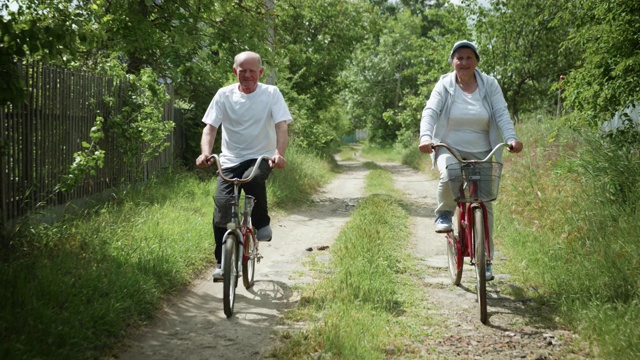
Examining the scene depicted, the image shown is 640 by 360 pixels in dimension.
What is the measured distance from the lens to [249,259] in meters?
5.48

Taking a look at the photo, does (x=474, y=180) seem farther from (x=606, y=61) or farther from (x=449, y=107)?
(x=606, y=61)

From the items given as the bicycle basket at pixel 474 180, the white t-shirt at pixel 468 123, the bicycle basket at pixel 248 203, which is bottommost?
the bicycle basket at pixel 248 203

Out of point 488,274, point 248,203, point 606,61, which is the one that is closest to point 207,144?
point 248,203

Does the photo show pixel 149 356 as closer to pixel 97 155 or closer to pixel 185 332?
pixel 185 332

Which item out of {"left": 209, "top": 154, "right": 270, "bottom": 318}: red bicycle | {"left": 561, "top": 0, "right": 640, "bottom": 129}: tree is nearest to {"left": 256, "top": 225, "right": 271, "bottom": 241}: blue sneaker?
{"left": 209, "top": 154, "right": 270, "bottom": 318}: red bicycle

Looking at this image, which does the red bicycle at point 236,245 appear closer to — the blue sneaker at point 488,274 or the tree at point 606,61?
the blue sneaker at point 488,274

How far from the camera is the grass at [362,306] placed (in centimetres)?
402

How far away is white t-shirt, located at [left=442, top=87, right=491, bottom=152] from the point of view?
5328mm

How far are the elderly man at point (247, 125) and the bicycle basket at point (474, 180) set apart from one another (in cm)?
140

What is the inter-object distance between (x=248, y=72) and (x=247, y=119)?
382 millimetres

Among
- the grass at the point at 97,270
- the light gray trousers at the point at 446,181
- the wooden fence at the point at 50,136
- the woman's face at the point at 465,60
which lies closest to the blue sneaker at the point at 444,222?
the light gray trousers at the point at 446,181

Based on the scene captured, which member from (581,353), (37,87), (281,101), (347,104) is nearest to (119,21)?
(37,87)

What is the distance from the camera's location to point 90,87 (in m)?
8.41

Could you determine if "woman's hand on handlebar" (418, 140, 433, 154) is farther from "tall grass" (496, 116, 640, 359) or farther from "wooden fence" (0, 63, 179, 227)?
"wooden fence" (0, 63, 179, 227)
